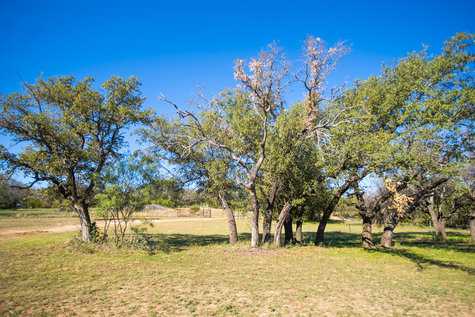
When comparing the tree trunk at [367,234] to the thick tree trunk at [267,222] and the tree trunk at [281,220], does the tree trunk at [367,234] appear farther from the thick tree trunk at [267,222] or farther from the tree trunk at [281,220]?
the thick tree trunk at [267,222]

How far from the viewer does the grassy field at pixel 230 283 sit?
8.62 meters

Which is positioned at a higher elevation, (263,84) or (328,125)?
(263,84)

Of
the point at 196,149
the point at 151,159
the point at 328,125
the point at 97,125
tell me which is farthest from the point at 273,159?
the point at 97,125

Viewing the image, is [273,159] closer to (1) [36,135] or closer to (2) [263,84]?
(2) [263,84]

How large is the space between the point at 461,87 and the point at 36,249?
2889 cm

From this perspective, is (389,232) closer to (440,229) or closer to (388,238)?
(388,238)

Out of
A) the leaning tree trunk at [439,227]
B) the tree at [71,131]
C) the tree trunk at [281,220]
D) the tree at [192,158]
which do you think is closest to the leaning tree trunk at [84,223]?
the tree at [71,131]

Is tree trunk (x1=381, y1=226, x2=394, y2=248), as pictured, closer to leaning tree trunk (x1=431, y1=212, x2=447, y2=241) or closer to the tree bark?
the tree bark

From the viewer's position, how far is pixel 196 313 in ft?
26.9

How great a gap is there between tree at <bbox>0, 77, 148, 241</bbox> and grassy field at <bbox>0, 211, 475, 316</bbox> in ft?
14.7

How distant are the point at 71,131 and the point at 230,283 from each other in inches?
581

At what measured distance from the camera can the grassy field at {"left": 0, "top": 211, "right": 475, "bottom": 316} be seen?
8.62 meters

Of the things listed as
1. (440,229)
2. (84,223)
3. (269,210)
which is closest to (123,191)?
(84,223)

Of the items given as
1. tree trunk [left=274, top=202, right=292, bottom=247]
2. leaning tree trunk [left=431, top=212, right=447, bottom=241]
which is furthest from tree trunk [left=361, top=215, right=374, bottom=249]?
leaning tree trunk [left=431, top=212, right=447, bottom=241]
